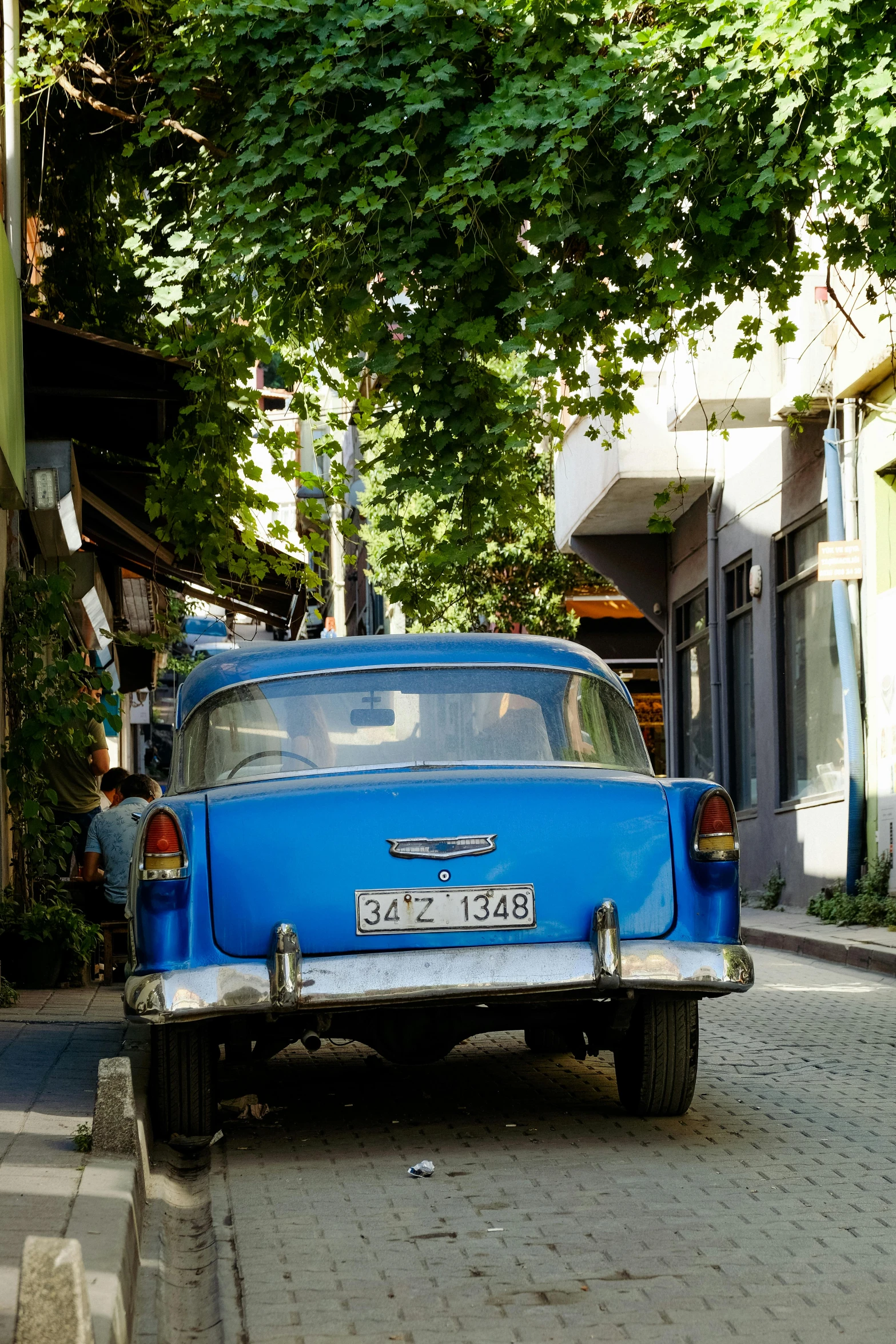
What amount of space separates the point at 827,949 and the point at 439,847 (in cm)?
880

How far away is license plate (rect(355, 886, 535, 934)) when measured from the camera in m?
5.68

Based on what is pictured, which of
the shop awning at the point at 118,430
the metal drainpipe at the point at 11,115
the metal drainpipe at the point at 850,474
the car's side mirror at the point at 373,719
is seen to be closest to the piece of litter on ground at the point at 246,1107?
the car's side mirror at the point at 373,719

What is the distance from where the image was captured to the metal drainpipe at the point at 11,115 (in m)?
11.4

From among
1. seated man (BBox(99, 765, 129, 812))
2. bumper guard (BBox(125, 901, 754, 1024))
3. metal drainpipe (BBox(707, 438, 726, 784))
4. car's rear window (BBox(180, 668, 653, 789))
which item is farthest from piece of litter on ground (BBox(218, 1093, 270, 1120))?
metal drainpipe (BBox(707, 438, 726, 784))

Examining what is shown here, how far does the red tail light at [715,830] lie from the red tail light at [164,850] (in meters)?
1.74

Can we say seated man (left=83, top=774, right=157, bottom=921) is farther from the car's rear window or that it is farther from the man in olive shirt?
the car's rear window

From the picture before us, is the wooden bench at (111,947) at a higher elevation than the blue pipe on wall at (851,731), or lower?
lower

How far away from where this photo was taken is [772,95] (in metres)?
9.18

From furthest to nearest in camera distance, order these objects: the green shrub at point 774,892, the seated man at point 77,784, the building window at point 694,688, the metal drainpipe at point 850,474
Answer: the building window at point 694,688 < the green shrub at point 774,892 < the metal drainpipe at point 850,474 < the seated man at point 77,784

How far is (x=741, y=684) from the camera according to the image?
847 inches

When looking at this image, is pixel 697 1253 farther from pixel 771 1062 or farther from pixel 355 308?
pixel 355 308

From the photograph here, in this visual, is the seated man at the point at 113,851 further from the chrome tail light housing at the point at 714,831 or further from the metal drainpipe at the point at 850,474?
the metal drainpipe at the point at 850,474

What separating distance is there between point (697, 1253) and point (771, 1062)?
3.61 meters

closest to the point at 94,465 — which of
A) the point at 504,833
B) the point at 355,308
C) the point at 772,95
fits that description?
the point at 355,308
